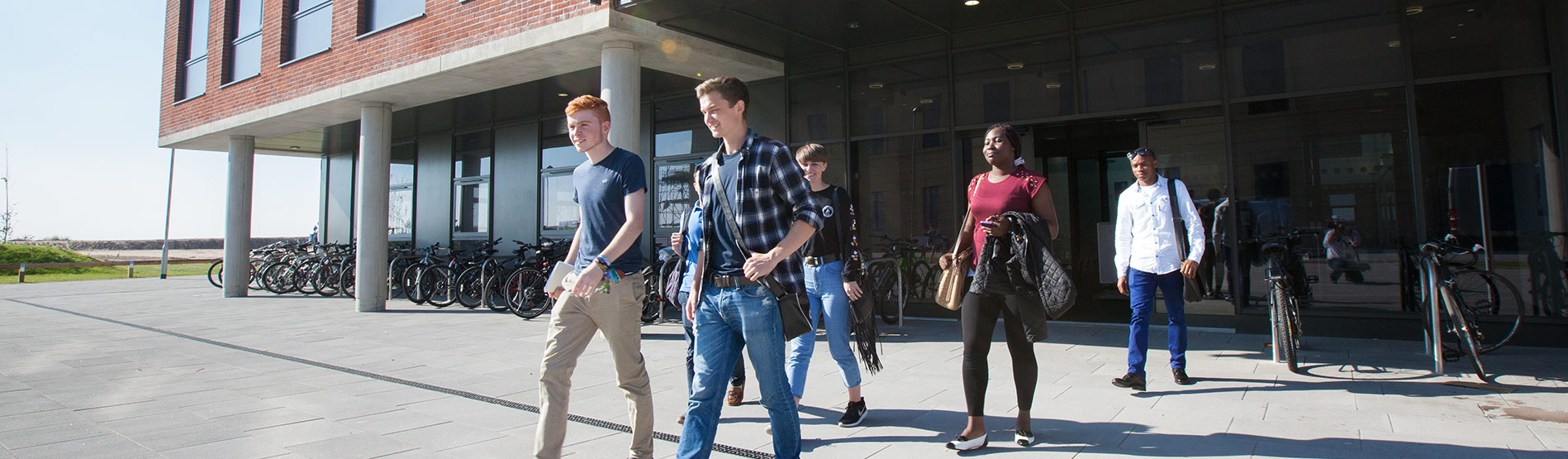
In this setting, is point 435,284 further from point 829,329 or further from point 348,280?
point 829,329

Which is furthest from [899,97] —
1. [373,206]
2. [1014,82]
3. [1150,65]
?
[373,206]

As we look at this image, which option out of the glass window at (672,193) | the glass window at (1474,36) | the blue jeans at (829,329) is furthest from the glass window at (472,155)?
the glass window at (1474,36)

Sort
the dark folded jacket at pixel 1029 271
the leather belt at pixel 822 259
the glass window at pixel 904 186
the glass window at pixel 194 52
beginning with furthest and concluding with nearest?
1. the glass window at pixel 194 52
2. the glass window at pixel 904 186
3. the leather belt at pixel 822 259
4. the dark folded jacket at pixel 1029 271

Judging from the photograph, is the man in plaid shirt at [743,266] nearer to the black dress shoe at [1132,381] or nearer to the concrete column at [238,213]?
the black dress shoe at [1132,381]

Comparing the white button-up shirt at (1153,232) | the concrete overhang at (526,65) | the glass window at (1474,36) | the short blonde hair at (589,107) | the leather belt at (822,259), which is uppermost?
the concrete overhang at (526,65)

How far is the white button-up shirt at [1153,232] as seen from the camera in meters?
4.74

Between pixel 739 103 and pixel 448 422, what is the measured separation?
8.40 feet

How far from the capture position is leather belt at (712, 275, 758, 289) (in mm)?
2477

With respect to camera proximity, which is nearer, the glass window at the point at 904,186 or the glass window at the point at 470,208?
the glass window at the point at 904,186

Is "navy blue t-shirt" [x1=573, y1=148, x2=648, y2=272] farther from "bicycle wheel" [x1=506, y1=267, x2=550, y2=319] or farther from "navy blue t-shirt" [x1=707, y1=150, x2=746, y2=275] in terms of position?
"bicycle wheel" [x1=506, y1=267, x2=550, y2=319]

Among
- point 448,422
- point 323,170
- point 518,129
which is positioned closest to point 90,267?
point 323,170

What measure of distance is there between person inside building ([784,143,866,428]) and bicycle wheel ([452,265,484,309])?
7.54 meters

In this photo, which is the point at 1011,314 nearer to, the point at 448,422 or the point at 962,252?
the point at 962,252

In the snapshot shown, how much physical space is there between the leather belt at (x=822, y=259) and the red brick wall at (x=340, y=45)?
170 inches
